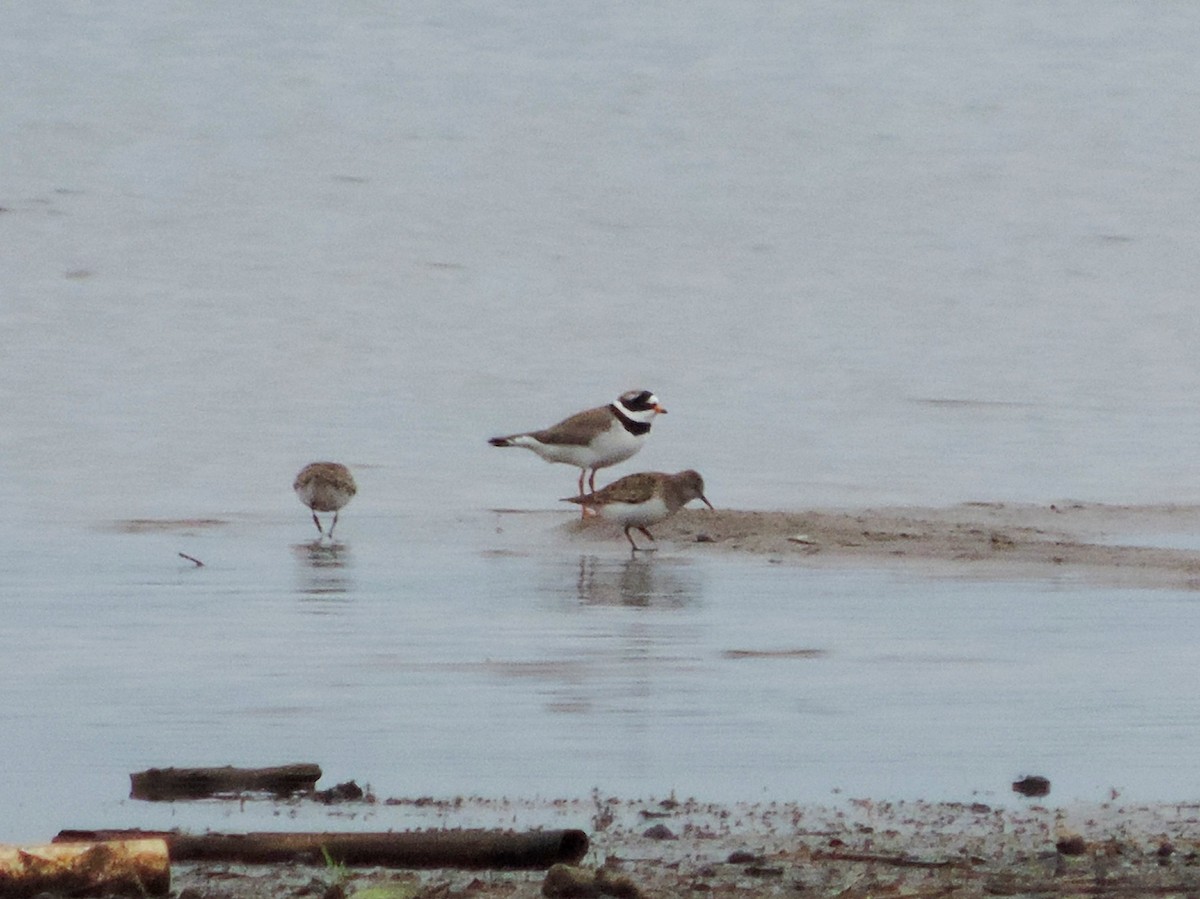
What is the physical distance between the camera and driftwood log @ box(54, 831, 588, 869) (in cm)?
573

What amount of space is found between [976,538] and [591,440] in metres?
3.51

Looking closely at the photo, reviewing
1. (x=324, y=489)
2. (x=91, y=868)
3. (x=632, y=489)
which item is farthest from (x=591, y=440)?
(x=91, y=868)

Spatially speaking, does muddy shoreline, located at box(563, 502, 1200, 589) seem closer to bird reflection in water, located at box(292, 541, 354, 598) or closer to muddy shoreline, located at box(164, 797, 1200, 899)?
bird reflection in water, located at box(292, 541, 354, 598)

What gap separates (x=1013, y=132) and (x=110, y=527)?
25.7 m

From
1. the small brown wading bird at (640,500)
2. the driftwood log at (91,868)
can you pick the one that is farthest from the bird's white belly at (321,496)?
the driftwood log at (91,868)

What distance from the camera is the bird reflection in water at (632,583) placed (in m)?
11.3

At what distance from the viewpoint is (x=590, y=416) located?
655 inches

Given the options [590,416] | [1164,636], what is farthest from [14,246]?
[1164,636]

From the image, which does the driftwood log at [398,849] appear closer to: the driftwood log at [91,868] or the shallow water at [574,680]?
the driftwood log at [91,868]

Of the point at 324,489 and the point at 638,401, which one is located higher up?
the point at 638,401

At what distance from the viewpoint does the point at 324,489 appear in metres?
14.1

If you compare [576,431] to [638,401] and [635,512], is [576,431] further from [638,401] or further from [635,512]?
[635,512]

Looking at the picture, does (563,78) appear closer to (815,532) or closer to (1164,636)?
(815,532)

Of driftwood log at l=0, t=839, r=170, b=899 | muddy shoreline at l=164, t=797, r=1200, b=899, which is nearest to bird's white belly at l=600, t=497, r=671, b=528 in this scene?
muddy shoreline at l=164, t=797, r=1200, b=899
